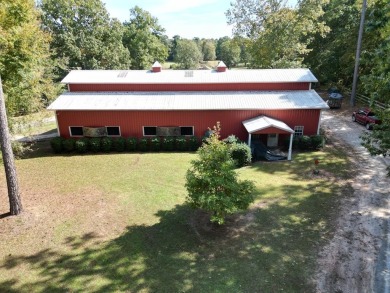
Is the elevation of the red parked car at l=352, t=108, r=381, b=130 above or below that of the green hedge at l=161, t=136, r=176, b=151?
above

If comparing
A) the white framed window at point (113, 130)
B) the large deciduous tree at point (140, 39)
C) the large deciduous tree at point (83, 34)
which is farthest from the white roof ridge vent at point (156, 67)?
the large deciduous tree at point (140, 39)

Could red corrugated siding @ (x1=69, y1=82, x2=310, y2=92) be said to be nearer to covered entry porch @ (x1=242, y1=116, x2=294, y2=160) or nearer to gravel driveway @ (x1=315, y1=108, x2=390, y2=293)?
covered entry porch @ (x1=242, y1=116, x2=294, y2=160)

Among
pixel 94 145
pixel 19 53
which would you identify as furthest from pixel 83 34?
pixel 19 53

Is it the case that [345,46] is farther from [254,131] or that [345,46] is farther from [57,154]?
[57,154]

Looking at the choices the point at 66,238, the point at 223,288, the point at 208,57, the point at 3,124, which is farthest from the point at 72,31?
the point at 208,57

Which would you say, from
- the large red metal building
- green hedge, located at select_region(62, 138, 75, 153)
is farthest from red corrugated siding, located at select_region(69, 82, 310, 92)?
green hedge, located at select_region(62, 138, 75, 153)

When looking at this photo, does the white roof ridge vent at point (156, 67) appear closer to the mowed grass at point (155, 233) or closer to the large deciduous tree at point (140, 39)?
the mowed grass at point (155, 233)
